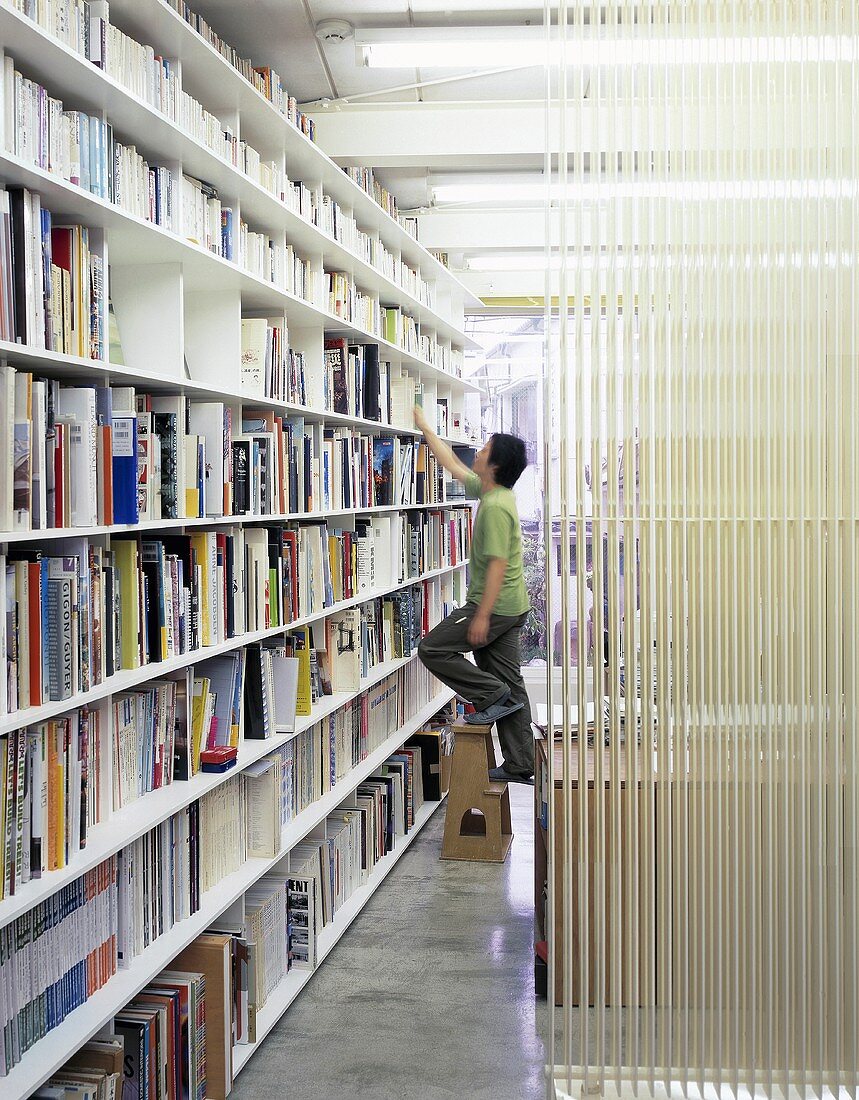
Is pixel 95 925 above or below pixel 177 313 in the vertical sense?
below

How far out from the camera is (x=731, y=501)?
2.63 metres

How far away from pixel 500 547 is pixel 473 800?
1294 mm

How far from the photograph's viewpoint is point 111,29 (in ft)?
8.37

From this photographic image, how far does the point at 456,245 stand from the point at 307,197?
7.60ft

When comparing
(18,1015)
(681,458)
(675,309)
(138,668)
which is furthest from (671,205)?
(18,1015)

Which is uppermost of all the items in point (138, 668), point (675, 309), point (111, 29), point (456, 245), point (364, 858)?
point (456, 245)

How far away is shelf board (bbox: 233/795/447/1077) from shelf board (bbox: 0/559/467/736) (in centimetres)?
112

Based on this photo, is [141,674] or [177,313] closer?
[141,674]

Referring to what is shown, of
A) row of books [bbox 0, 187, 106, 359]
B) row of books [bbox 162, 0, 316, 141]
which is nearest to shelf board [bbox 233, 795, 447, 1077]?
row of books [bbox 0, 187, 106, 359]

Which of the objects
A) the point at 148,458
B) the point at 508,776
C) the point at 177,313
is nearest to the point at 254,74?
the point at 177,313

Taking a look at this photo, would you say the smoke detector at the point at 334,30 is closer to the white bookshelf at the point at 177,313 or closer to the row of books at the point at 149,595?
the white bookshelf at the point at 177,313

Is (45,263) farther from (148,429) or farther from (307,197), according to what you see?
(307,197)

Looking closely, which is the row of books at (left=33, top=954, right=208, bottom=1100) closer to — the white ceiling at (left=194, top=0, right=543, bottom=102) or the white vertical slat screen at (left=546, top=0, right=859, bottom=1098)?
the white vertical slat screen at (left=546, top=0, right=859, bottom=1098)

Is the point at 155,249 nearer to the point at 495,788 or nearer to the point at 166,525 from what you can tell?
the point at 166,525
